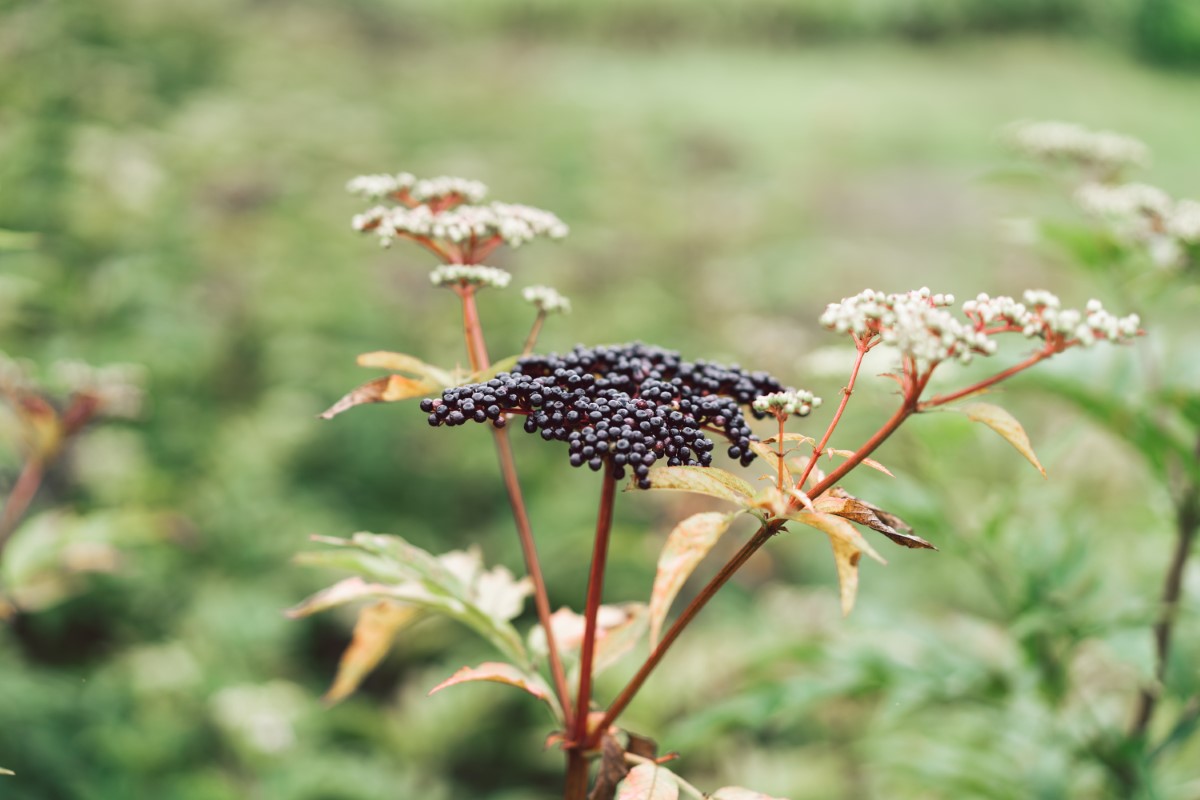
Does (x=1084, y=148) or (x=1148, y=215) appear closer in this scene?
(x=1148, y=215)

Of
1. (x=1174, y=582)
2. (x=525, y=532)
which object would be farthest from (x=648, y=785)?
(x=1174, y=582)

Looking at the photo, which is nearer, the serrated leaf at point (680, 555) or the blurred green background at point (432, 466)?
the serrated leaf at point (680, 555)

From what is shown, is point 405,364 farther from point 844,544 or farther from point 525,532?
point 844,544

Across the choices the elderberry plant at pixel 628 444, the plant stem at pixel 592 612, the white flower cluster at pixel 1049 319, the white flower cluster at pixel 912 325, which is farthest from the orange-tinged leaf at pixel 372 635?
the white flower cluster at pixel 1049 319

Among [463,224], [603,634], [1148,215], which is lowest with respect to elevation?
[603,634]

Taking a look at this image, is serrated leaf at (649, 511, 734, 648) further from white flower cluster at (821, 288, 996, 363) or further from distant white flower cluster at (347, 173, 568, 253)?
distant white flower cluster at (347, 173, 568, 253)

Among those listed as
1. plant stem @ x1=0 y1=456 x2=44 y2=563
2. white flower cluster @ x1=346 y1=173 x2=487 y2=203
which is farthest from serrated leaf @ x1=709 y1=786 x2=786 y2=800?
plant stem @ x1=0 y1=456 x2=44 y2=563

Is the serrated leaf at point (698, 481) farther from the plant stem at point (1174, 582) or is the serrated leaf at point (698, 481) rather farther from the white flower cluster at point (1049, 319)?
the plant stem at point (1174, 582)
